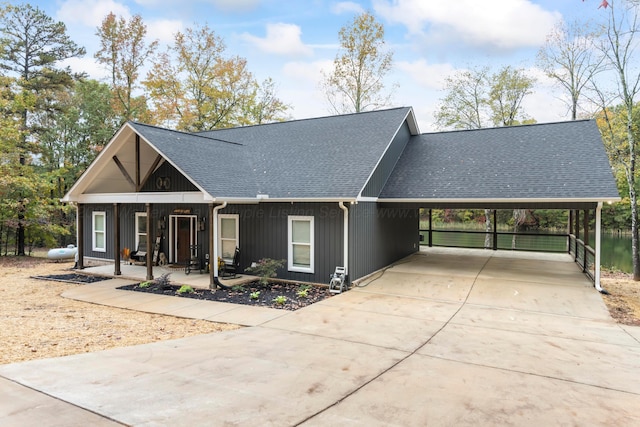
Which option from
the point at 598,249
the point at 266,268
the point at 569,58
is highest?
the point at 569,58

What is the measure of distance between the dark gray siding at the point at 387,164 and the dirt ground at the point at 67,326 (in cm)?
560

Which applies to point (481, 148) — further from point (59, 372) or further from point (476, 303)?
point (59, 372)

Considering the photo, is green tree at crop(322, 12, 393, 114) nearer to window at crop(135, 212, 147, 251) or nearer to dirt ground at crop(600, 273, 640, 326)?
window at crop(135, 212, 147, 251)

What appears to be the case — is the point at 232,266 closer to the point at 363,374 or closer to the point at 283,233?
the point at 283,233

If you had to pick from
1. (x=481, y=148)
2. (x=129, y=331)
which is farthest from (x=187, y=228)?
(x=481, y=148)

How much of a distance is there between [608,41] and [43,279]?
19.4 metres

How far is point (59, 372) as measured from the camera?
427 centimetres

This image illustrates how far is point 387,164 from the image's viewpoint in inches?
461

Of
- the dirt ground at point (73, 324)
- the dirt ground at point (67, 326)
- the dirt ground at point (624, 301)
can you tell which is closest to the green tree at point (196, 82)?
the dirt ground at point (73, 324)

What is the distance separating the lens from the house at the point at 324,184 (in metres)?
9.34

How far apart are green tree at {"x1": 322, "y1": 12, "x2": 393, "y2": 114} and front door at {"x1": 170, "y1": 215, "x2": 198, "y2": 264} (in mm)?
14085

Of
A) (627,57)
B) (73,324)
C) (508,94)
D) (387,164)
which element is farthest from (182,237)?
(508,94)

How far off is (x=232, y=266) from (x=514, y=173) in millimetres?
8265

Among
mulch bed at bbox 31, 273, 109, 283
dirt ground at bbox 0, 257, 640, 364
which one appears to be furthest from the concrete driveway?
mulch bed at bbox 31, 273, 109, 283
